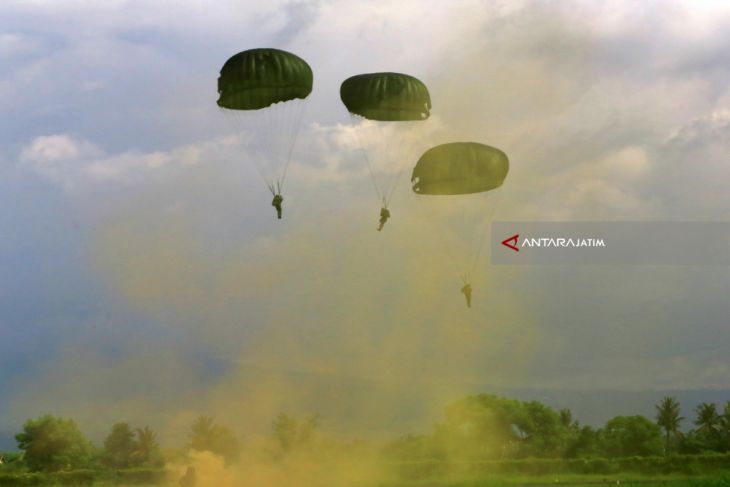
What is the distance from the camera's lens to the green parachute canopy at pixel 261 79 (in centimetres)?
4097

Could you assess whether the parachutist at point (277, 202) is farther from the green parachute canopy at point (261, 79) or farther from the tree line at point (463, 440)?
the tree line at point (463, 440)

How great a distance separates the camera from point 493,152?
43812 millimetres

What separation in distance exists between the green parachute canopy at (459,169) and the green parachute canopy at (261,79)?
7.21m

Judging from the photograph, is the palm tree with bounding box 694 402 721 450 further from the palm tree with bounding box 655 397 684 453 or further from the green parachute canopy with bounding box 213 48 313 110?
the green parachute canopy with bounding box 213 48 313 110

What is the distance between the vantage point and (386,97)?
41969 millimetres

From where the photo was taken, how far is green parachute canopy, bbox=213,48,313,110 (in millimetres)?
40969

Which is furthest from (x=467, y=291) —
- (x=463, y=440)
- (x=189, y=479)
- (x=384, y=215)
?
(x=463, y=440)

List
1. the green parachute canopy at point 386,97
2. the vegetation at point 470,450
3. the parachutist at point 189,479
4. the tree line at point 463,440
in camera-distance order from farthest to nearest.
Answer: the tree line at point 463,440 < the vegetation at point 470,450 < the parachutist at point 189,479 < the green parachute canopy at point 386,97

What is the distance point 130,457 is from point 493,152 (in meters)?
55.7

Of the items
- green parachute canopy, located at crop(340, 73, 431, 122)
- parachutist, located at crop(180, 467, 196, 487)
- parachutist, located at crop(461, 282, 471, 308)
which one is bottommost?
parachutist, located at crop(180, 467, 196, 487)

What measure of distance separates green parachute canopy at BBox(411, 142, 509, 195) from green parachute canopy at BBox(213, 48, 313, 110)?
284 inches

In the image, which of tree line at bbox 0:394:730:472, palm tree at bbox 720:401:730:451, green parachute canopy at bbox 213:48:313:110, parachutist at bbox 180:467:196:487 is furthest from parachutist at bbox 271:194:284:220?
palm tree at bbox 720:401:730:451

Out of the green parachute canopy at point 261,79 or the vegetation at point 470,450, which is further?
the vegetation at point 470,450

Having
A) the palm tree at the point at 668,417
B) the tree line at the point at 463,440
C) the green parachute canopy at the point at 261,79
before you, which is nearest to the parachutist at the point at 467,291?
the green parachute canopy at the point at 261,79
